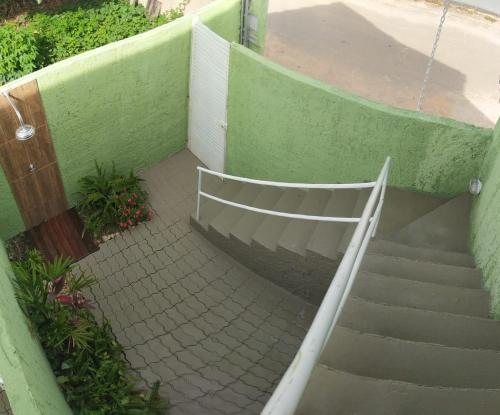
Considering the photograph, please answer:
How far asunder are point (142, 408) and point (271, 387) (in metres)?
1.34

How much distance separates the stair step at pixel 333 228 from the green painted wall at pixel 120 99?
9.63 ft

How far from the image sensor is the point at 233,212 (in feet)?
22.9

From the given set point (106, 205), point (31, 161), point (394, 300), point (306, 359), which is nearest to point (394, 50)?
point (106, 205)

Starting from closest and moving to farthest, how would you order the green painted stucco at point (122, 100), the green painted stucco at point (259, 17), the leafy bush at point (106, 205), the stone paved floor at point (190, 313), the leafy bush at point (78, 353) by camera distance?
the leafy bush at point (78, 353) → the stone paved floor at point (190, 313) → the green painted stucco at point (122, 100) → the leafy bush at point (106, 205) → the green painted stucco at point (259, 17)

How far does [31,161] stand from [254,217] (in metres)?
3.00

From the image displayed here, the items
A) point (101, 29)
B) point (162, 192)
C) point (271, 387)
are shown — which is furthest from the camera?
point (101, 29)

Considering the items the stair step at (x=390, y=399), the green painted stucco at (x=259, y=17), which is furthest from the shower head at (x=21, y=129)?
the stair step at (x=390, y=399)

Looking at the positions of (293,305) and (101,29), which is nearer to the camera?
(293,305)

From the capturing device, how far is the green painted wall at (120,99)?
20.4 ft

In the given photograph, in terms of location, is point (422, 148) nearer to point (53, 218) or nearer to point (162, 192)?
point (162, 192)

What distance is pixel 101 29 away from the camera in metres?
8.77

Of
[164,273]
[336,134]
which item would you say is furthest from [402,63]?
[164,273]

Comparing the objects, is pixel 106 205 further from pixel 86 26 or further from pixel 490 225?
pixel 490 225

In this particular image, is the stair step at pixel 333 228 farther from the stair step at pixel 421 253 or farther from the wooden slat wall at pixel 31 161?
the wooden slat wall at pixel 31 161
